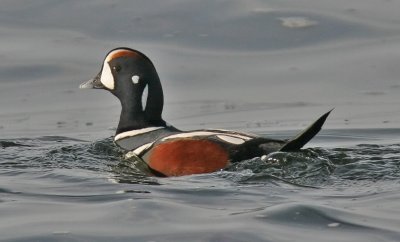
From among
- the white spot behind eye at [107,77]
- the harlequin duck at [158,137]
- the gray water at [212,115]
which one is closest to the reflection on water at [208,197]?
the gray water at [212,115]

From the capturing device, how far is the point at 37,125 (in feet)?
45.7

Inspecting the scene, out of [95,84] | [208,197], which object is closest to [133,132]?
Answer: [95,84]

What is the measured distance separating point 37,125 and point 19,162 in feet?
6.96

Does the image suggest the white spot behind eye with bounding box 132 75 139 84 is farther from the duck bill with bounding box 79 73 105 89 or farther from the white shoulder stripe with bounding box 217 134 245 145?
the white shoulder stripe with bounding box 217 134 245 145

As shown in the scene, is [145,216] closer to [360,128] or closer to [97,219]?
[97,219]

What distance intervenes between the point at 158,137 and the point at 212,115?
2518 mm

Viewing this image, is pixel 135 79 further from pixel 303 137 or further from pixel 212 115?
pixel 212 115

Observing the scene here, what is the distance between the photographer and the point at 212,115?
1418 centimetres

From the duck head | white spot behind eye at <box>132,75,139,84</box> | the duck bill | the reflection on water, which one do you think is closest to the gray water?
the reflection on water

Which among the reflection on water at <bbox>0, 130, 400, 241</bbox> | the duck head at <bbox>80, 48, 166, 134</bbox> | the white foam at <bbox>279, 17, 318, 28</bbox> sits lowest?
the reflection on water at <bbox>0, 130, 400, 241</bbox>

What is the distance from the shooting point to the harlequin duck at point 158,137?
11.1 m

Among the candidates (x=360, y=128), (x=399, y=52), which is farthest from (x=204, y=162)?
(x=399, y=52)

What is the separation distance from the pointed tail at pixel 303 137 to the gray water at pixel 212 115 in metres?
0.09

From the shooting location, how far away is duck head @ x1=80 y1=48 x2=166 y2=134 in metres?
12.2
